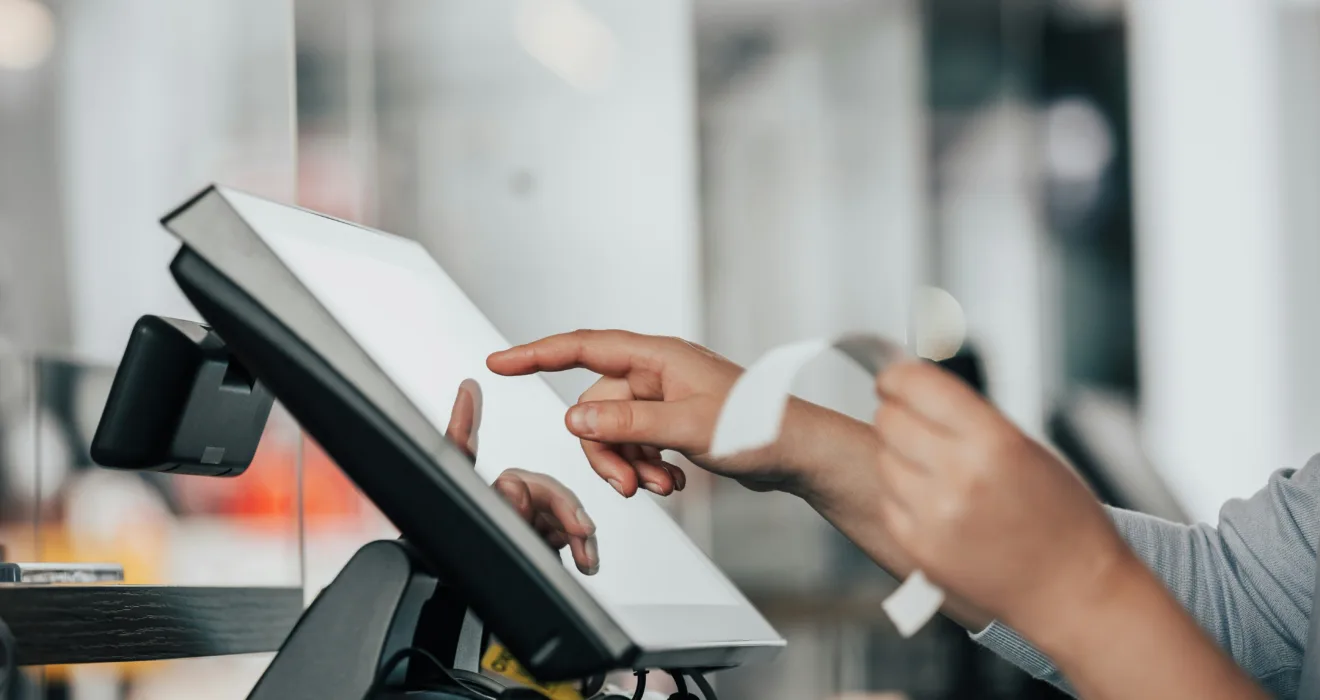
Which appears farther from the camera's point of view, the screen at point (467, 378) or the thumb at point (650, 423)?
the thumb at point (650, 423)

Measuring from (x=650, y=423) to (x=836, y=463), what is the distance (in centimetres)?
17

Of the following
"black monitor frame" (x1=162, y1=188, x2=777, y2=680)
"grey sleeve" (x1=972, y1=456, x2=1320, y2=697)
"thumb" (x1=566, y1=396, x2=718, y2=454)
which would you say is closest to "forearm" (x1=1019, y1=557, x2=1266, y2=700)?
"black monitor frame" (x1=162, y1=188, x2=777, y2=680)

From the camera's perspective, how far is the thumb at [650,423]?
2.36 feet

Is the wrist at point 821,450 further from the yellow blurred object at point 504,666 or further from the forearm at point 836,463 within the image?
the yellow blurred object at point 504,666

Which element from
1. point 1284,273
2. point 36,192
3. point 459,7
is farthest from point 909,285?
point 36,192

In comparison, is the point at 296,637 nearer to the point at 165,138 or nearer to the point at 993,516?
the point at 993,516

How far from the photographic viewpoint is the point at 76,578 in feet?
2.66

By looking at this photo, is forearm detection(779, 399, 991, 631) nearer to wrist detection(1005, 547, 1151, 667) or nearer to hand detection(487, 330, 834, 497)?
hand detection(487, 330, 834, 497)

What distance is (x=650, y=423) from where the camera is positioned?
0.75 meters

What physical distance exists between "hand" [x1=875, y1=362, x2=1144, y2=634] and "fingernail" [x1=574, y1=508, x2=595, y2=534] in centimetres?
24

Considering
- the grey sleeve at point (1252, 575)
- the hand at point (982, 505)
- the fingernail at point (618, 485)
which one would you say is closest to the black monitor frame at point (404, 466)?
the hand at point (982, 505)

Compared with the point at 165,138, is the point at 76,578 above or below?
below

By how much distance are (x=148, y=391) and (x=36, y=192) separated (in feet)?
3.16

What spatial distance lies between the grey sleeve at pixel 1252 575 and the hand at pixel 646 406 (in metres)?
0.27
